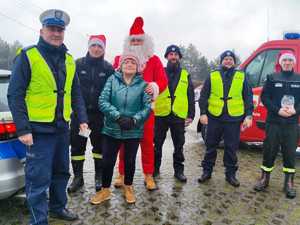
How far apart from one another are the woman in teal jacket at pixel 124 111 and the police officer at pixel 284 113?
182 centimetres

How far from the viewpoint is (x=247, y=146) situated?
7516 millimetres

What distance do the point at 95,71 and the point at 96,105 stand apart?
1.37ft

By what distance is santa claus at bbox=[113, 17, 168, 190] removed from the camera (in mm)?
4225

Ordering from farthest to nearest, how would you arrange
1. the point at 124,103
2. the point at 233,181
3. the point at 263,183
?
the point at 233,181 → the point at 263,183 → the point at 124,103

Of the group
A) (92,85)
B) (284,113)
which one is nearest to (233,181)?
(284,113)

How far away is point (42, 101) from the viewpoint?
2971 millimetres

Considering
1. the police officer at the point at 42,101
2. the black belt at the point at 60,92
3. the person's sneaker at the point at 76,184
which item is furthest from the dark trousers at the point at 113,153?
the black belt at the point at 60,92

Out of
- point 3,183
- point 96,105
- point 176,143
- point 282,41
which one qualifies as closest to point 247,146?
point 282,41

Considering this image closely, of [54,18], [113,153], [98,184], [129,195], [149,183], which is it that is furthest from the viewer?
[149,183]

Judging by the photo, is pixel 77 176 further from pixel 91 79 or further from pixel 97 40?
pixel 97 40

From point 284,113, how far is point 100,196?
255 centimetres

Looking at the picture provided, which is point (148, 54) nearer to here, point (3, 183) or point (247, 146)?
point (3, 183)

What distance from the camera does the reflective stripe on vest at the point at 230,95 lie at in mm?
4656

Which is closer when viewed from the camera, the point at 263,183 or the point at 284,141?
the point at 284,141
